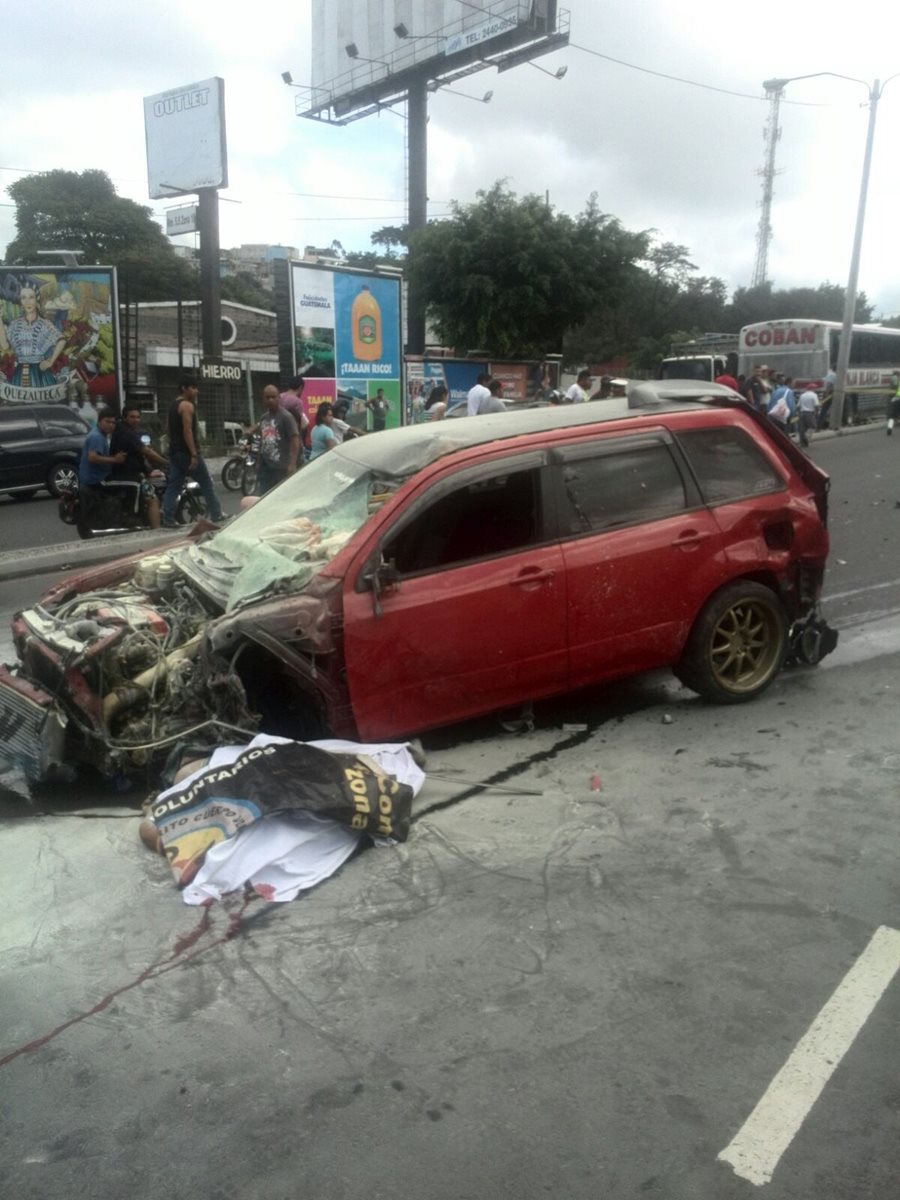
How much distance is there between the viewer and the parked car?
183 inches

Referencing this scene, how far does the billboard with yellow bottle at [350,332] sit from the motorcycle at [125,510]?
11.2 meters

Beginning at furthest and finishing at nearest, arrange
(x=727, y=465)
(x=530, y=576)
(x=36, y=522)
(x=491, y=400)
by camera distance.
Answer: (x=36, y=522) < (x=491, y=400) < (x=727, y=465) < (x=530, y=576)

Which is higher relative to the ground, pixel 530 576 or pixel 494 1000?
pixel 530 576

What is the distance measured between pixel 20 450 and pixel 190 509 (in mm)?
6380

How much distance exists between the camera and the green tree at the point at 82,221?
64.7 meters

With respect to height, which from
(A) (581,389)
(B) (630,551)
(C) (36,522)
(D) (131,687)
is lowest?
(C) (36,522)

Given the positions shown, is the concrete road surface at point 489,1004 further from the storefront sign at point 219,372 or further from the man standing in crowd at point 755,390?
the storefront sign at point 219,372

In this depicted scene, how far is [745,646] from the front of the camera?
19.3ft

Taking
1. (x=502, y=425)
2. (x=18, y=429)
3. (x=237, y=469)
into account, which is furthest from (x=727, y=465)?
(x=18, y=429)

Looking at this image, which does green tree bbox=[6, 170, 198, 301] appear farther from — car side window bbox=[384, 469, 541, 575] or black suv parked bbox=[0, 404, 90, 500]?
car side window bbox=[384, 469, 541, 575]

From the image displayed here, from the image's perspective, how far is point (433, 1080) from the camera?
9.46ft

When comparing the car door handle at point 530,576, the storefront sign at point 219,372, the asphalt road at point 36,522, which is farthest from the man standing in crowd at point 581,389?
the storefront sign at point 219,372

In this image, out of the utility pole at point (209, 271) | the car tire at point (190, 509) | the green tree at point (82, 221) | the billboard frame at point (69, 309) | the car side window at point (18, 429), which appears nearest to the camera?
the car tire at point (190, 509)

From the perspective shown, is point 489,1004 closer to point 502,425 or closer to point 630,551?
point 630,551
